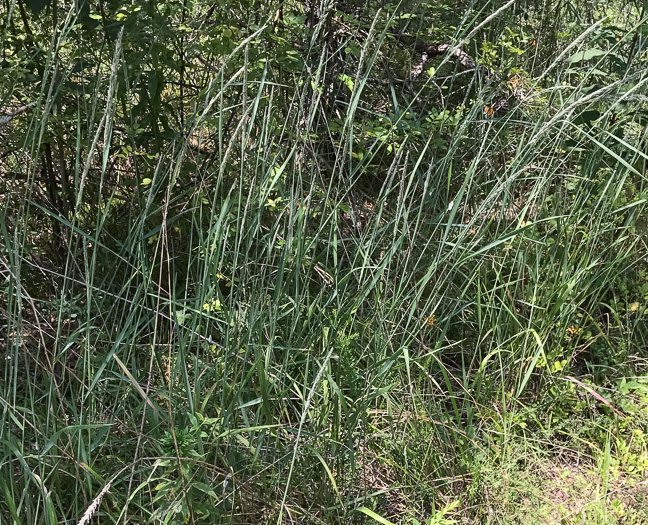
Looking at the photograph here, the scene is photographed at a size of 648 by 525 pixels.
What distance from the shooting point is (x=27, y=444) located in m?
1.55

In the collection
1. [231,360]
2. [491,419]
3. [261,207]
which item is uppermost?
[261,207]

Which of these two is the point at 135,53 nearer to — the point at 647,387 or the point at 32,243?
the point at 32,243

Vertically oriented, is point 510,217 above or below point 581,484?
above

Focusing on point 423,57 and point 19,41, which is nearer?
point 19,41

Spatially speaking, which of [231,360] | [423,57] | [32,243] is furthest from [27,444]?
[423,57]

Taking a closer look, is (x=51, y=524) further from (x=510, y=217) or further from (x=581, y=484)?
(x=510, y=217)

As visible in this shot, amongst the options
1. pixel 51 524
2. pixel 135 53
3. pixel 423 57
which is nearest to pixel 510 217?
pixel 423 57

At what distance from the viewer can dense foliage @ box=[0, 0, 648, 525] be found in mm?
1359

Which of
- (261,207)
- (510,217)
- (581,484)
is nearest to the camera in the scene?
(261,207)

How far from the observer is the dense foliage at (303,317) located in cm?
136

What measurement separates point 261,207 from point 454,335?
3.73 ft

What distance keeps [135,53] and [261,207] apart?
999 millimetres

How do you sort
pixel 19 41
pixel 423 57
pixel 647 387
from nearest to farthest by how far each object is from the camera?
pixel 647 387, pixel 19 41, pixel 423 57

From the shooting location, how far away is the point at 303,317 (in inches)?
75.9
